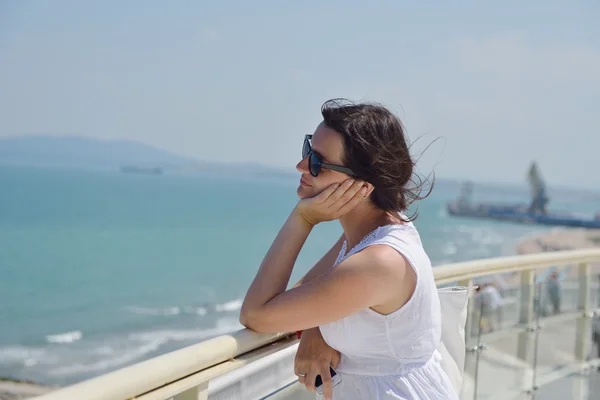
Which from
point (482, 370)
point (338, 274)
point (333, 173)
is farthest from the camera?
point (482, 370)

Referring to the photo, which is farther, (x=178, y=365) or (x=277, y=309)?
(x=277, y=309)

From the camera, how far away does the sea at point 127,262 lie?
36125 millimetres

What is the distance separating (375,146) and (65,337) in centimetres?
3937

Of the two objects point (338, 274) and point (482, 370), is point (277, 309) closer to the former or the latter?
point (338, 274)

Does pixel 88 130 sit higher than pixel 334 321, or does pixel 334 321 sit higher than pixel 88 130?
pixel 88 130

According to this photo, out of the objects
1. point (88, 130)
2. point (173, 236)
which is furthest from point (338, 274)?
point (88, 130)

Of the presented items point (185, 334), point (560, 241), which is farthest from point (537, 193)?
point (185, 334)

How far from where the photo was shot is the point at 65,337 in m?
38.2

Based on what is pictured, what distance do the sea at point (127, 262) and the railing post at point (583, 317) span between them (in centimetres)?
102

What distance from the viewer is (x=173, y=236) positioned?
92.0 m

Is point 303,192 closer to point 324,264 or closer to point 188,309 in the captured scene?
point 324,264

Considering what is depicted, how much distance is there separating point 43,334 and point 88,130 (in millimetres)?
134760

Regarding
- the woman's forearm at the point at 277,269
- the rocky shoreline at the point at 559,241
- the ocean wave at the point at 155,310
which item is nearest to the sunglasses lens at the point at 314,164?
the woman's forearm at the point at 277,269

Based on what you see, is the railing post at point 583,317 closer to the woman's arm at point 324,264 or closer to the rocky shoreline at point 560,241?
the woman's arm at point 324,264
